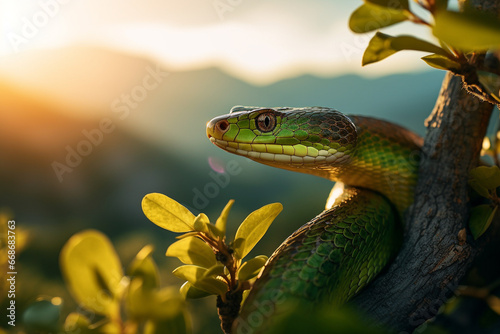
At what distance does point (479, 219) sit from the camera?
1287 mm

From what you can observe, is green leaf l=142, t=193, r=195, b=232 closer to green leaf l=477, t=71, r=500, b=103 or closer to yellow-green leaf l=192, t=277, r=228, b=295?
yellow-green leaf l=192, t=277, r=228, b=295

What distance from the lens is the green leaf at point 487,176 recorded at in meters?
1.11

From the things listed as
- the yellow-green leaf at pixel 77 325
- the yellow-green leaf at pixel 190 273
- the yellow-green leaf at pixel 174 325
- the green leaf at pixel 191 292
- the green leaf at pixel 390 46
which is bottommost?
the green leaf at pixel 191 292

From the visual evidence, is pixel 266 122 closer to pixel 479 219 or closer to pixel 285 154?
pixel 285 154

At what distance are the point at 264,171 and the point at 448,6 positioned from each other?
9.28 m

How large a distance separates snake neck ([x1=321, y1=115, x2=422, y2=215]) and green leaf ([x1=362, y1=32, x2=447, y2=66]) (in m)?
0.79

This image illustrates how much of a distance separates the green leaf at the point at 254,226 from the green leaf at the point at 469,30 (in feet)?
1.97

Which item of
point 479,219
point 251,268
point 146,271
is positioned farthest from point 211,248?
point 479,219

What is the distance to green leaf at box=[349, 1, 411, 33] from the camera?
33.4 inches

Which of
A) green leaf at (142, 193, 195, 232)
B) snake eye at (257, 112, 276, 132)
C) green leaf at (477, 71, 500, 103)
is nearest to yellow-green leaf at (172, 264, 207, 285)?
green leaf at (142, 193, 195, 232)

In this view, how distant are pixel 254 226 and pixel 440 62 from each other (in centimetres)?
62

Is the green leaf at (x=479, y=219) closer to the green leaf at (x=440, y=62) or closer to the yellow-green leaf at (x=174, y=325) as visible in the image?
the green leaf at (x=440, y=62)

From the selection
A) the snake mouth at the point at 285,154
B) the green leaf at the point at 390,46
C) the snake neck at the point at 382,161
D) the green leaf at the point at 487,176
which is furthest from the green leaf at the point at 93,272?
the snake neck at the point at 382,161

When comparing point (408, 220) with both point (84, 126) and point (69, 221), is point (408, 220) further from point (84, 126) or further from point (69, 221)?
point (84, 126)
